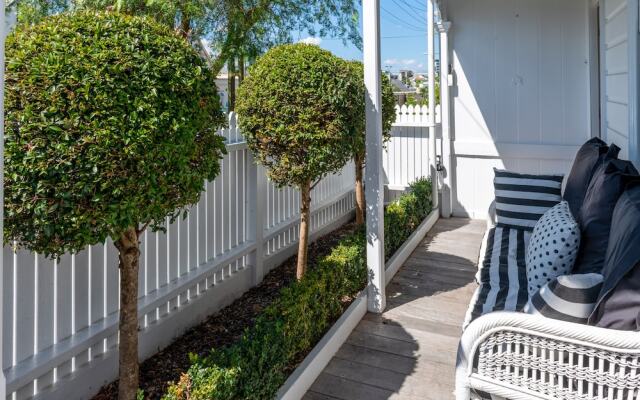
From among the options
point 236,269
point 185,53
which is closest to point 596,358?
point 185,53

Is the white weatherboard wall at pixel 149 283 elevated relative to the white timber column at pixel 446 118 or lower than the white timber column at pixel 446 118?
lower

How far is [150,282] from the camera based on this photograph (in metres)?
2.83

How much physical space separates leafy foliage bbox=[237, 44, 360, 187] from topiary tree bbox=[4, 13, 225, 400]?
4.33 ft

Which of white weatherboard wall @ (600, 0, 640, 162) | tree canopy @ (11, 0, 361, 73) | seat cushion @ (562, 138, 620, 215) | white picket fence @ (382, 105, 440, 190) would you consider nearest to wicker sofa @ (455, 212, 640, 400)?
seat cushion @ (562, 138, 620, 215)

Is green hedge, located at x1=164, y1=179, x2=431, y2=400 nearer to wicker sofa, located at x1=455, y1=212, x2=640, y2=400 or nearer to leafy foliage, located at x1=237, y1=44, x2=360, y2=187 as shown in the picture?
leafy foliage, located at x1=237, y1=44, x2=360, y2=187

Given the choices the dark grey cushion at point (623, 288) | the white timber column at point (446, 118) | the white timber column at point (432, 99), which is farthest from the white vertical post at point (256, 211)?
the white timber column at point (446, 118)

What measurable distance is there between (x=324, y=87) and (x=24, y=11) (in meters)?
7.85

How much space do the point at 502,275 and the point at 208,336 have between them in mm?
1862

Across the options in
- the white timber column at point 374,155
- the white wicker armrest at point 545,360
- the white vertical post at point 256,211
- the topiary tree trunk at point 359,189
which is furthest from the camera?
the topiary tree trunk at point 359,189

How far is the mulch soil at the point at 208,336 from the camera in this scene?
2.54 meters

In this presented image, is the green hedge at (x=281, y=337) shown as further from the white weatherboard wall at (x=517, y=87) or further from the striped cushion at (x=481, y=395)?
the white weatherboard wall at (x=517, y=87)

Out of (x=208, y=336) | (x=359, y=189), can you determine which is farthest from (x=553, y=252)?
(x=359, y=189)

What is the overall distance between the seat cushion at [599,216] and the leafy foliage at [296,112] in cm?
154

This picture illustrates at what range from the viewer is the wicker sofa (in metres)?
1.49
